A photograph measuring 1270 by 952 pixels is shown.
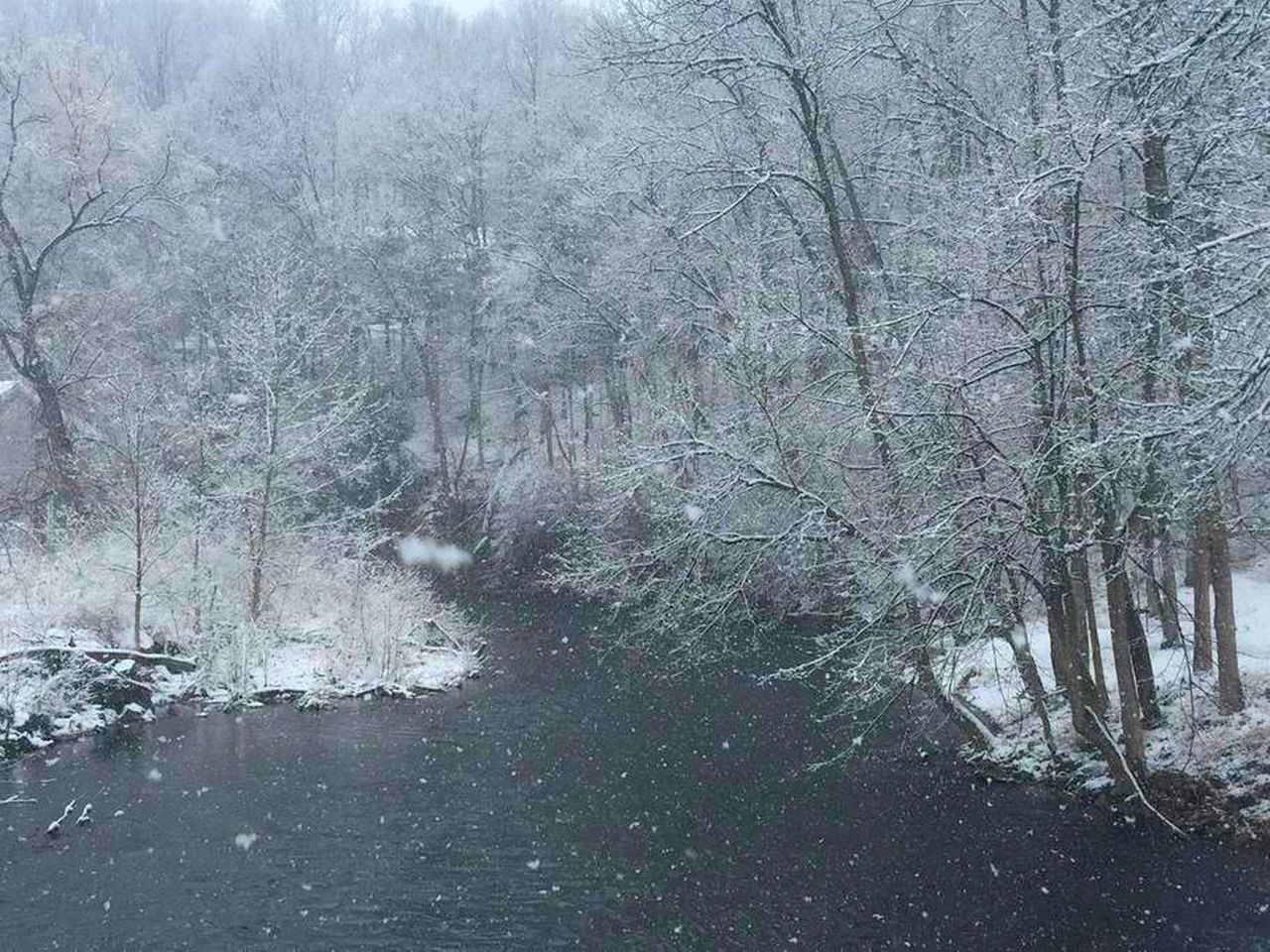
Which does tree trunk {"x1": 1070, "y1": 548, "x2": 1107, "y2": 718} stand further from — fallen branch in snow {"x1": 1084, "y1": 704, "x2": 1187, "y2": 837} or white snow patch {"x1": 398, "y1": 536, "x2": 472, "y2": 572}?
white snow patch {"x1": 398, "y1": 536, "x2": 472, "y2": 572}

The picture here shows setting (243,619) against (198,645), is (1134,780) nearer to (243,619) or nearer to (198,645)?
(243,619)

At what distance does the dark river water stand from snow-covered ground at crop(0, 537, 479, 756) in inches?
52.0

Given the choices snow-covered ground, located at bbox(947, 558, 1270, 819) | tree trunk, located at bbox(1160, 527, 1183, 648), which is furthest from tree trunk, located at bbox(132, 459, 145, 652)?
tree trunk, located at bbox(1160, 527, 1183, 648)

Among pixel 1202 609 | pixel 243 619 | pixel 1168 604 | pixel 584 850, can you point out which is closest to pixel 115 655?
pixel 243 619

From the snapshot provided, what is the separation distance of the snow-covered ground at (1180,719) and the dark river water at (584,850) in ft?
2.78

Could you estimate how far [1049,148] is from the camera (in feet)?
33.0

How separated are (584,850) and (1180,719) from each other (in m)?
7.48

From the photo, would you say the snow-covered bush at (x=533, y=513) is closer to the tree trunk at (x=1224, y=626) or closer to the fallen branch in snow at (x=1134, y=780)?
the fallen branch in snow at (x=1134, y=780)

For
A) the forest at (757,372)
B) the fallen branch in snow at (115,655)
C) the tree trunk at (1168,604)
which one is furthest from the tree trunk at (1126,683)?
the fallen branch in snow at (115,655)

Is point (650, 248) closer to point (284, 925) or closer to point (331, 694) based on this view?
point (331, 694)

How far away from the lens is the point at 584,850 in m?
11.0

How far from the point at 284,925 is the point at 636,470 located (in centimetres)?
670

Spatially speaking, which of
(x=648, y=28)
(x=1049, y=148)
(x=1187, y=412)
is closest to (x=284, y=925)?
(x=1187, y=412)

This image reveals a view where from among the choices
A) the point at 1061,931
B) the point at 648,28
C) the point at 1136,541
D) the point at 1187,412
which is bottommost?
the point at 1061,931
